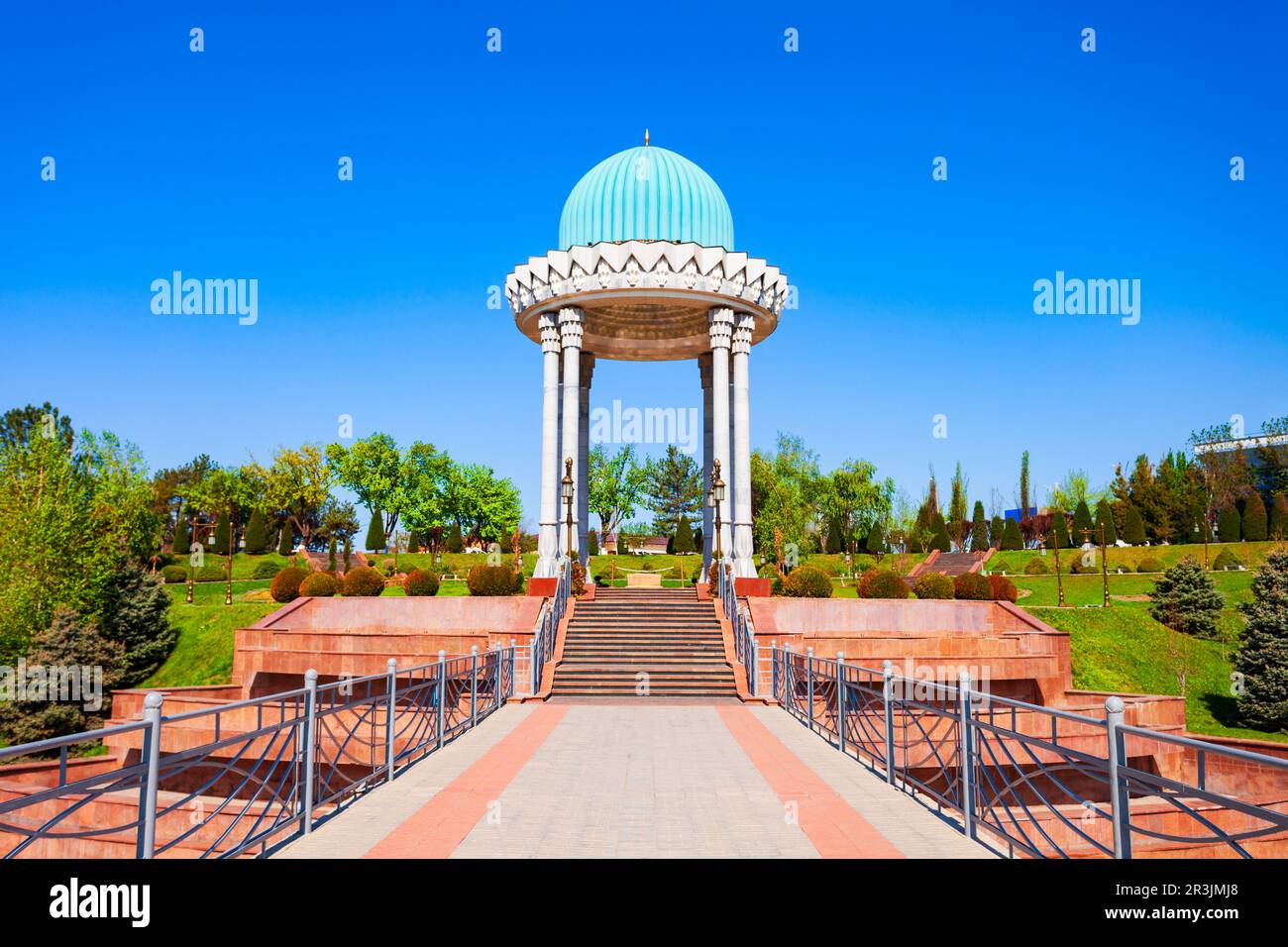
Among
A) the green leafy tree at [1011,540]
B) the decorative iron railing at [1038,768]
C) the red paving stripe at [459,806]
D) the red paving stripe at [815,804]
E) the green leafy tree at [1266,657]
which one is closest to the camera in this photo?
the decorative iron railing at [1038,768]

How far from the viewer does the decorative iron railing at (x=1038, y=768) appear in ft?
18.1

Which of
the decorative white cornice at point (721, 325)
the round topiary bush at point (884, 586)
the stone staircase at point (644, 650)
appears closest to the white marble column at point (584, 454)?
the stone staircase at point (644, 650)

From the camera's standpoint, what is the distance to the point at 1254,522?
50.6 metres

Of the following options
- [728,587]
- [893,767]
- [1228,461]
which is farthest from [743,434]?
[1228,461]

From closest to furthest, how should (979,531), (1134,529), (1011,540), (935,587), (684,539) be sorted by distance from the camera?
(935,587)
(1134,529)
(684,539)
(1011,540)
(979,531)

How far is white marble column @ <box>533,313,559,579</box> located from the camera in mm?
25516

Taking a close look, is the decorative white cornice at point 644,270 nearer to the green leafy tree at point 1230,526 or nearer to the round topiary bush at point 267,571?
the round topiary bush at point 267,571

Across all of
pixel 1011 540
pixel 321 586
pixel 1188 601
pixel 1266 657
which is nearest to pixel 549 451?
pixel 321 586

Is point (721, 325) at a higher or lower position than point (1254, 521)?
higher

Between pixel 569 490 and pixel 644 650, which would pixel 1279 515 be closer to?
→ pixel 569 490

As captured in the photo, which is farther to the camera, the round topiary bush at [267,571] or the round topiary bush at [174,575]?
the round topiary bush at [267,571]

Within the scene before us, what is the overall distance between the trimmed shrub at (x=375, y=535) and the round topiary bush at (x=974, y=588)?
47.9 m

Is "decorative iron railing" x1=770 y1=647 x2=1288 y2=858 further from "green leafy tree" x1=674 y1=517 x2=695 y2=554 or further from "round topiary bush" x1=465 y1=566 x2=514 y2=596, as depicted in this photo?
"green leafy tree" x1=674 y1=517 x2=695 y2=554

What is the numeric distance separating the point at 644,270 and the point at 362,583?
46.3 ft
